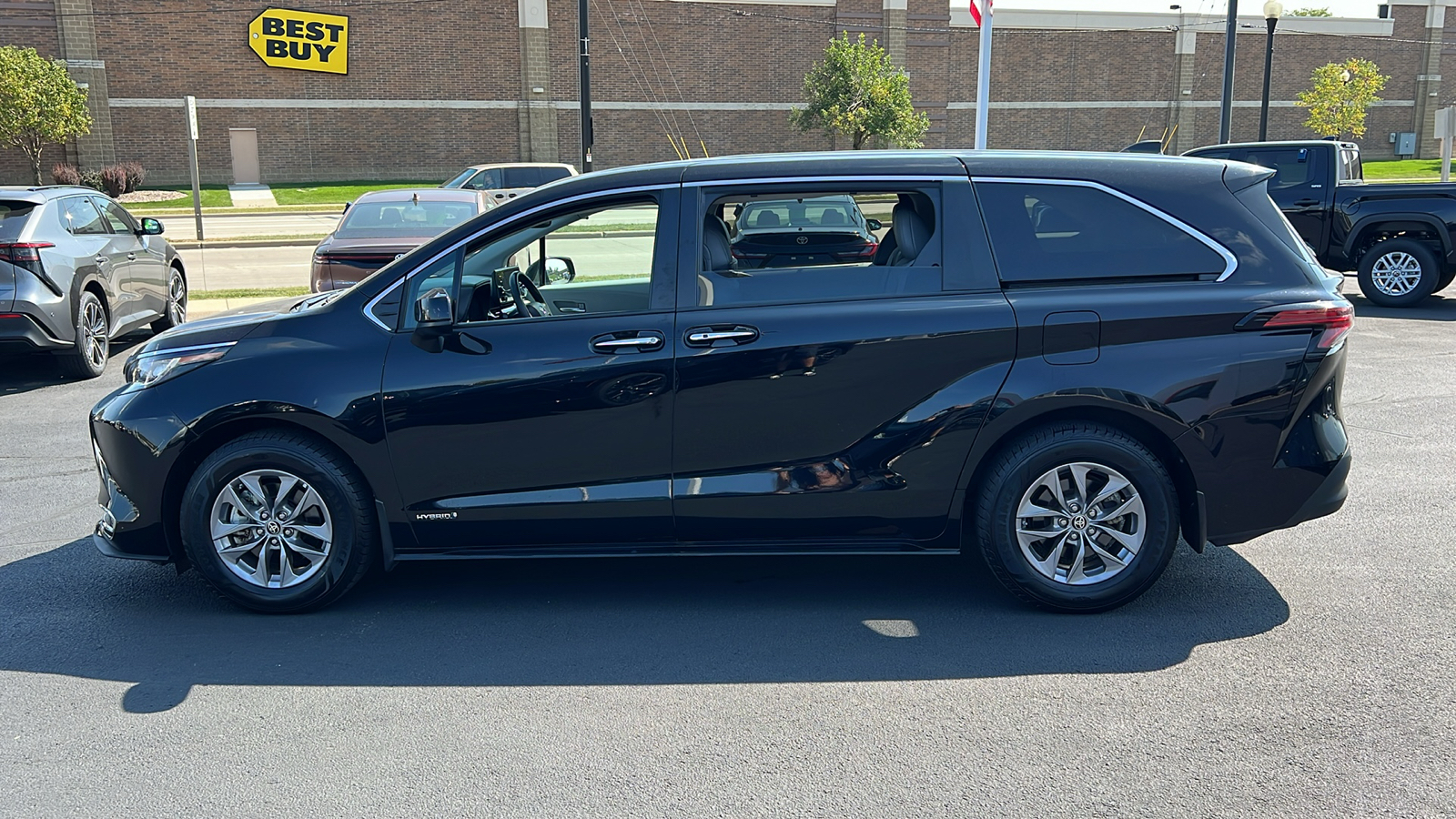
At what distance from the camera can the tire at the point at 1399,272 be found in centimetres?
1402

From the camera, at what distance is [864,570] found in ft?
18.1

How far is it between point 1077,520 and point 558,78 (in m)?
45.7

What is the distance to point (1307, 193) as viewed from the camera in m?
14.8

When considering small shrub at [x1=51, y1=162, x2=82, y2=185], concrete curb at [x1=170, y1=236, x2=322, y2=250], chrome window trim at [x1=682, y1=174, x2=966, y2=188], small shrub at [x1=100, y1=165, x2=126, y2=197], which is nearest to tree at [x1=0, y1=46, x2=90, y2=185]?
small shrub at [x1=51, y1=162, x2=82, y2=185]

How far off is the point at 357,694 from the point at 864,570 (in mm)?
2374

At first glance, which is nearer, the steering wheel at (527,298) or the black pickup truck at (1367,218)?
the steering wheel at (527,298)

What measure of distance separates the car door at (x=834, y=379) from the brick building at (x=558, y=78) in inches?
1744

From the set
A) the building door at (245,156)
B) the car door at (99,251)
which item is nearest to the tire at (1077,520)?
the car door at (99,251)

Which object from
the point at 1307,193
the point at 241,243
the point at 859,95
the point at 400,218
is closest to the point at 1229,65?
the point at 1307,193

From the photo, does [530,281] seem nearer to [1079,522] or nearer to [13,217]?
[1079,522]

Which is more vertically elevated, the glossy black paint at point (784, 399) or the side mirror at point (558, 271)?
the side mirror at point (558, 271)

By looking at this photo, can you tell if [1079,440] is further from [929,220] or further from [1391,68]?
[1391,68]

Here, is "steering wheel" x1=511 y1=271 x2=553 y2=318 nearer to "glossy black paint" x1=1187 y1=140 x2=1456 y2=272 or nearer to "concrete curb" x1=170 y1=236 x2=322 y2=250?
"glossy black paint" x1=1187 y1=140 x2=1456 y2=272

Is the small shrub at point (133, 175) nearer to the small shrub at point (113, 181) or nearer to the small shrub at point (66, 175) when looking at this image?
the small shrub at point (113, 181)
